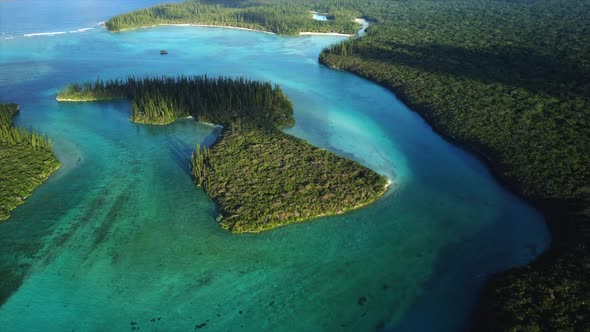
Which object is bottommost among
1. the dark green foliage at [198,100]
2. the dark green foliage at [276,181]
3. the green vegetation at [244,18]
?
the dark green foliage at [276,181]

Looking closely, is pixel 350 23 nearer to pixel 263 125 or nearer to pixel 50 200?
pixel 263 125

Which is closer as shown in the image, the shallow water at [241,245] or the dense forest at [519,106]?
the dense forest at [519,106]

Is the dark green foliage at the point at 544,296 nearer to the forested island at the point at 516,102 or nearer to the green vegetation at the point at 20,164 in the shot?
the forested island at the point at 516,102

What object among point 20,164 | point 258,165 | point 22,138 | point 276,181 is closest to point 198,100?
point 258,165

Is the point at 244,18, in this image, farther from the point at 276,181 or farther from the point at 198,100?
the point at 276,181

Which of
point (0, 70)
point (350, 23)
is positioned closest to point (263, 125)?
point (0, 70)

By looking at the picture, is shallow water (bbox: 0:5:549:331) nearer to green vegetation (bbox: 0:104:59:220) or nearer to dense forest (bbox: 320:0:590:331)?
green vegetation (bbox: 0:104:59:220)

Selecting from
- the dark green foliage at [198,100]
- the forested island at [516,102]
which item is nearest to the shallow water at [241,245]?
the forested island at [516,102]
